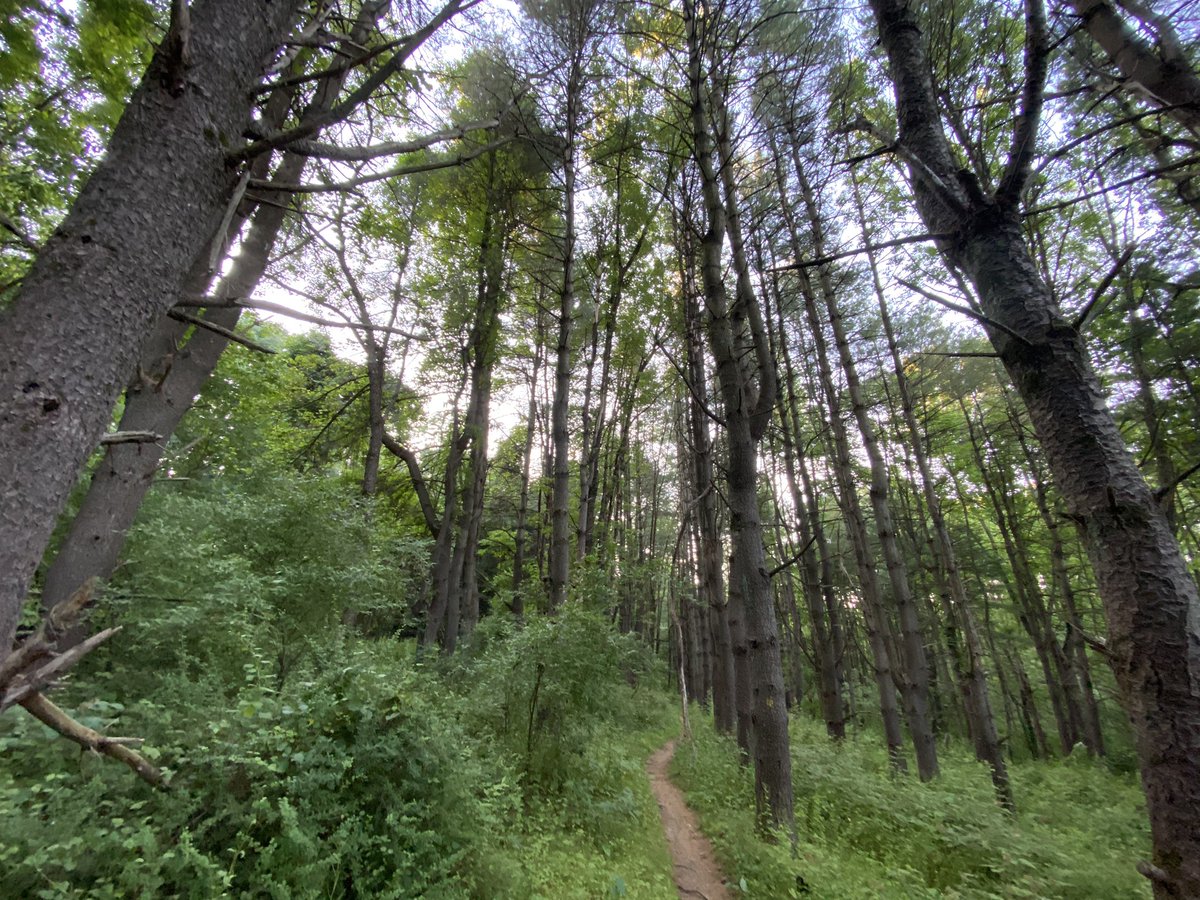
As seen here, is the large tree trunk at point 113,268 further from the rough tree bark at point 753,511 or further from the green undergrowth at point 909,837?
the green undergrowth at point 909,837

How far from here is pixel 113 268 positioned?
1627 mm

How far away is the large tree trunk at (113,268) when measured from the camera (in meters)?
1.39

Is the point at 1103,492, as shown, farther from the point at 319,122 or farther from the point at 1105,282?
the point at 319,122

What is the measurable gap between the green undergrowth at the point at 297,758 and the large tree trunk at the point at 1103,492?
3.30 metres

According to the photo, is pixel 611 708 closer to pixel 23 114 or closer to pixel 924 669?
pixel 924 669

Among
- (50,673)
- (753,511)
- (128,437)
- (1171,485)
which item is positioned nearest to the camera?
(50,673)

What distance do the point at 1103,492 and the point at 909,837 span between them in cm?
517

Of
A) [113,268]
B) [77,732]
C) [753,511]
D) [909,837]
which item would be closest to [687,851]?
[909,837]

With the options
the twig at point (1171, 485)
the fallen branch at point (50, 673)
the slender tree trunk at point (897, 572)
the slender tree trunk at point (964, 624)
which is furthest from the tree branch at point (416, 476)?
the twig at point (1171, 485)

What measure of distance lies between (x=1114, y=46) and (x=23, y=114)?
9.26m

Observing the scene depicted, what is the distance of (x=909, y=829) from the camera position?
514 centimetres

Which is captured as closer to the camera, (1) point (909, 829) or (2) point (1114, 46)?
(2) point (1114, 46)

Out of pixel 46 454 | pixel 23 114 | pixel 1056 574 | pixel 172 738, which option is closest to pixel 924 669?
pixel 1056 574

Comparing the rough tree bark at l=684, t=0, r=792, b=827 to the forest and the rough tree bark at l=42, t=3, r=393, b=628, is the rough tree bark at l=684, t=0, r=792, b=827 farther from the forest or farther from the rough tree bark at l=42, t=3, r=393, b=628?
the rough tree bark at l=42, t=3, r=393, b=628
